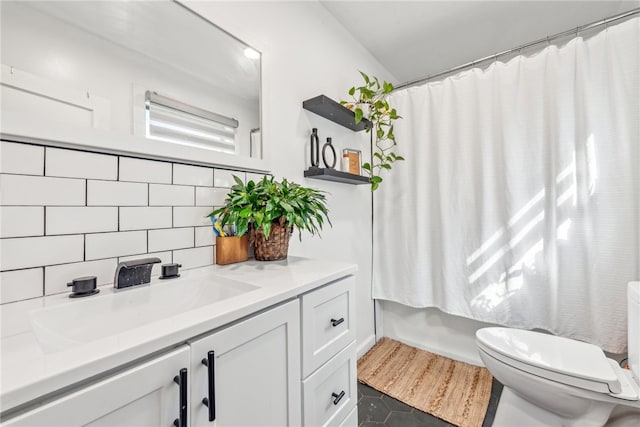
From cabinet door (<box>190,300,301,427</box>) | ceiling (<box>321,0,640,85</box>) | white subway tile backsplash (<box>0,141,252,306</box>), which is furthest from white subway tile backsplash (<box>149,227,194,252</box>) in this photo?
ceiling (<box>321,0,640,85</box>)

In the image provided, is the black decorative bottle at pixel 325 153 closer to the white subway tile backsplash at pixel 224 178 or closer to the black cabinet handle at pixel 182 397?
the white subway tile backsplash at pixel 224 178

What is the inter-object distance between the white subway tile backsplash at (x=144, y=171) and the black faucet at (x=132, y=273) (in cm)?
26

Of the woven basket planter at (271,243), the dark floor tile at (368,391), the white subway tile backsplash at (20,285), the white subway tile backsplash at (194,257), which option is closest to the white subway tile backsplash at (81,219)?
the white subway tile backsplash at (20,285)

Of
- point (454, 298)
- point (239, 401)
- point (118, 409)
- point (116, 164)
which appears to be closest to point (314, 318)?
point (239, 401)

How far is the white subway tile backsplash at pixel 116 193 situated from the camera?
73cm

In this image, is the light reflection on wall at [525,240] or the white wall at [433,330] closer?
the light reflection on wall at [525,240]

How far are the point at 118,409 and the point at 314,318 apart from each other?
1.56ft

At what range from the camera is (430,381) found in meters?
1.61

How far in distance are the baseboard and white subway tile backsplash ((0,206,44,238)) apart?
1.78 m

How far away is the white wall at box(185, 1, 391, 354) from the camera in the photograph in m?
1.20

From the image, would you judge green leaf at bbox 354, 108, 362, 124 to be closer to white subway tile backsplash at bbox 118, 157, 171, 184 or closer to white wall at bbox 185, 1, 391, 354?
white wall at bbox 185, 1, 391, 354

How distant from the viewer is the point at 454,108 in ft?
5.76

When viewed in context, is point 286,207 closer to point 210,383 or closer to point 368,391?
point 210,383

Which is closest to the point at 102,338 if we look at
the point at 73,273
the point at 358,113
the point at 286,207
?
the point at 73,273
